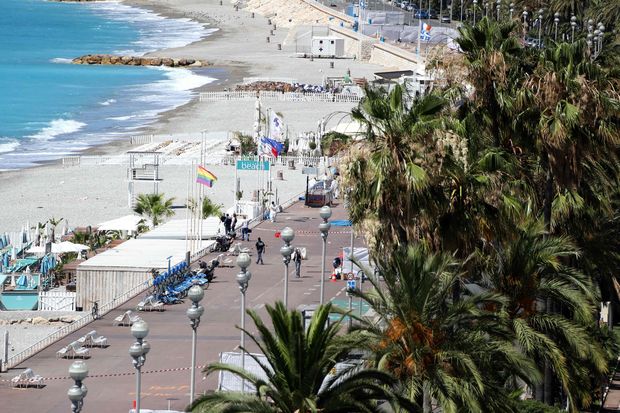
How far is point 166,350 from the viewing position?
34.2 meters

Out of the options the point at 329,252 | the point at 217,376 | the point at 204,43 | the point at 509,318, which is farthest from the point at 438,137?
the point at 204,43

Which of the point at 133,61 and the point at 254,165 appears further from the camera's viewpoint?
the point at 133,61

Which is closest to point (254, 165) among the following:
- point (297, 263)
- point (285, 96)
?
point (297, 263)

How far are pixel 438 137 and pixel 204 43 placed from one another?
5038 inches

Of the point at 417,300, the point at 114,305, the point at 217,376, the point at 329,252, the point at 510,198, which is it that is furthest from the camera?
the point at 329,252

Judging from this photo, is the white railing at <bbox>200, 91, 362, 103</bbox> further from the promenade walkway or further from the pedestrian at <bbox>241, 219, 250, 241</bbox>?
the promenade walkway

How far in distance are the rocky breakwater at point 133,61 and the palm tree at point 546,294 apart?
10716cm

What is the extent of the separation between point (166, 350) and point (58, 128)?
60765mm

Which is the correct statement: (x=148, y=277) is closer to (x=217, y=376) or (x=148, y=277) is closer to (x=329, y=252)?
(x=329, y=252)

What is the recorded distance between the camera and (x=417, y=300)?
69.1 ft

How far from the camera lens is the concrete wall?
41.7 metres

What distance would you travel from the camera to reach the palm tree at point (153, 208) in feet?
174

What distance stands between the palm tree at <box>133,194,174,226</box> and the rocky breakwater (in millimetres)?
78065

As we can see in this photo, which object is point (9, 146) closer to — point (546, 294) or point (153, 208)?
point (153, 208)
